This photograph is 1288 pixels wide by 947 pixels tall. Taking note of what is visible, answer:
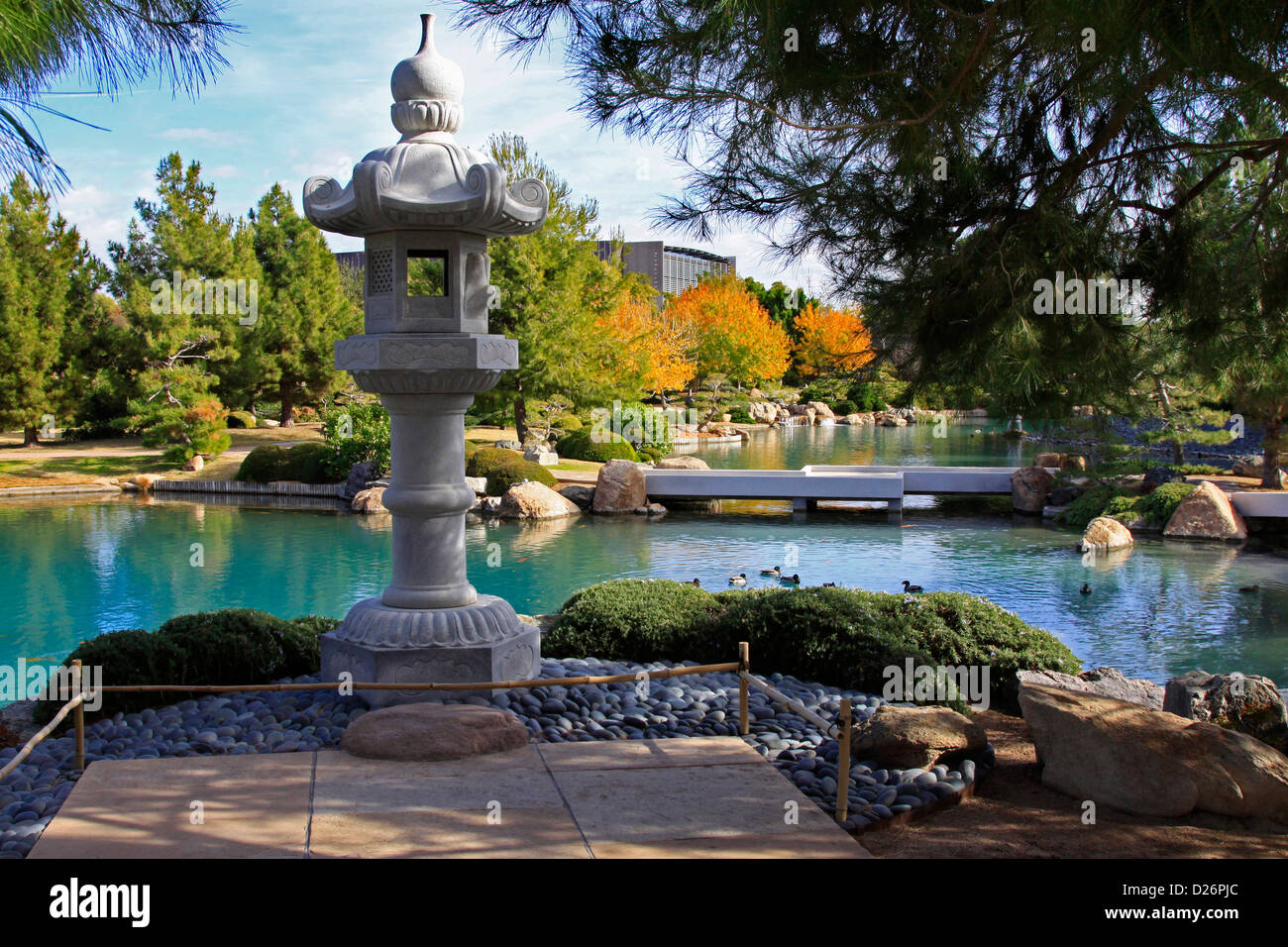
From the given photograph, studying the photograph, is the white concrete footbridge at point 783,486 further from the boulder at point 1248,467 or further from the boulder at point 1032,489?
the boulder at point 1248,467

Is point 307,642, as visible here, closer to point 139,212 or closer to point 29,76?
point 29,76

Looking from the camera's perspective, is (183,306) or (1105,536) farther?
(183,306)

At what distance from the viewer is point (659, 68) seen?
5359 millimetres

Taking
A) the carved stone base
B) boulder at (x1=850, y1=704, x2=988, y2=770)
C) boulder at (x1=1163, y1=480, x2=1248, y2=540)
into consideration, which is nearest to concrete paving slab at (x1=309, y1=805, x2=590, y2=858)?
boulder at (x1=850, y1=704, x2=988, y2=770)

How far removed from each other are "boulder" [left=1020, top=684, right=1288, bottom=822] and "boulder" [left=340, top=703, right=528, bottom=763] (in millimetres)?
2818

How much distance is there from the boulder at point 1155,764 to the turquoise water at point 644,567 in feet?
18.3

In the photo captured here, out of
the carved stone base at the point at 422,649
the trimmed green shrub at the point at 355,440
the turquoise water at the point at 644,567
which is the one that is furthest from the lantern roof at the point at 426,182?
the trimmed green shrub at the point at 355,440

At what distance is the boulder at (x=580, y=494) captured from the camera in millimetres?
22469

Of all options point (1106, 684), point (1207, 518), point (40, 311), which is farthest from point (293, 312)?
point (1106, 684)

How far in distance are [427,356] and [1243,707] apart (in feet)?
18.2

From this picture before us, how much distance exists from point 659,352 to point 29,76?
3009cm

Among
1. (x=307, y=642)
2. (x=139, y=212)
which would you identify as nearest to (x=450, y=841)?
(x=307, y=642)

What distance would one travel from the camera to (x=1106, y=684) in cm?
794

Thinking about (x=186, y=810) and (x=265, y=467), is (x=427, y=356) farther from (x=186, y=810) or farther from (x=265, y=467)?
(x=265, y=467)
